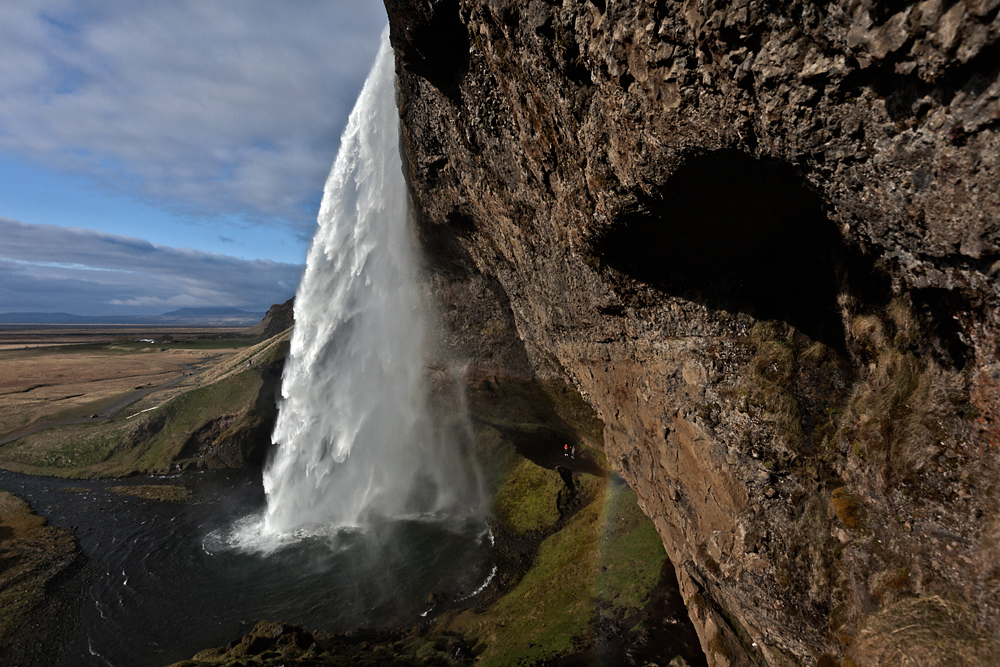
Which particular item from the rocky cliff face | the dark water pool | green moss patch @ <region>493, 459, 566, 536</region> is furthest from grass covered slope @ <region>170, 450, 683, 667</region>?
the rocky cliff face

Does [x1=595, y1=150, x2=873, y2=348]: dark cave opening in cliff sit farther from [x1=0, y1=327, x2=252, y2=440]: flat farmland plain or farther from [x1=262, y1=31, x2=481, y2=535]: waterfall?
[x1=0, y1=327, x2=252, y2=440]: flat farmland plain

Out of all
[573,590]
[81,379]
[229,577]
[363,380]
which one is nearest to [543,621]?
[573,590]

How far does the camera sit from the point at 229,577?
62.2 feet

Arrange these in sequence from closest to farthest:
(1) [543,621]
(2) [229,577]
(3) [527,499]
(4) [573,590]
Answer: (1) [543,621] → (4) [573,590] → (2) [229,577] → (3) [527,499]

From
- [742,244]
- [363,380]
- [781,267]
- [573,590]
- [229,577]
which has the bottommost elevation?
[229,577]

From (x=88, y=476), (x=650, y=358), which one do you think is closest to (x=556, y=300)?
(x=650, y=358)

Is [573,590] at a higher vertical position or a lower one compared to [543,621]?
higher

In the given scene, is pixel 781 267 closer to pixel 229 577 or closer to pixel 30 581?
pixel 229 577

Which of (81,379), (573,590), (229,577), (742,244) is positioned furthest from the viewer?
(81,379)

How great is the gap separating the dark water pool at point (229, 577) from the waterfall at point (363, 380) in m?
2.47

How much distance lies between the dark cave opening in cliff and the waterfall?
53.0 ft

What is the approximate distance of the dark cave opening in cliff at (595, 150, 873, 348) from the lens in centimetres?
698

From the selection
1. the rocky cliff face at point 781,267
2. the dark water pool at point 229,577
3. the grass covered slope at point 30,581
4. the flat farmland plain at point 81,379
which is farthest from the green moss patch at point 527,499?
the flat farmland plain at point 81,379

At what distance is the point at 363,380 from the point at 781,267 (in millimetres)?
22019
